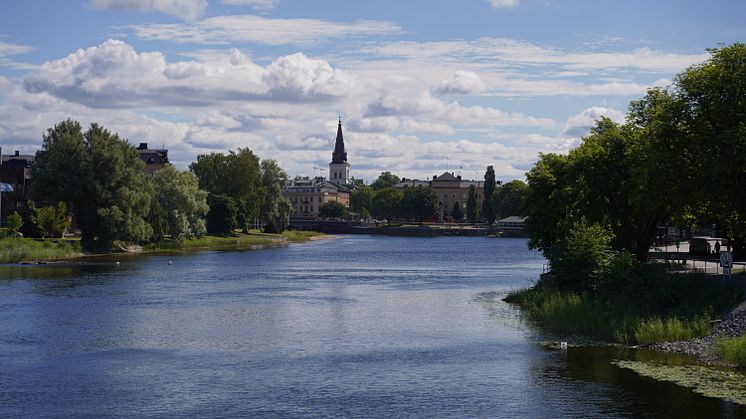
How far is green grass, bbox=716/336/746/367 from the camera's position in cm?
4050

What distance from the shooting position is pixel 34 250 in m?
111

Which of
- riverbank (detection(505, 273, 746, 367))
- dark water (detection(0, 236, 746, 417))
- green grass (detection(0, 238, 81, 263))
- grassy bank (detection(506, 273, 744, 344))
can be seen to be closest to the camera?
dark water (detection(0, 236, 746, 417))

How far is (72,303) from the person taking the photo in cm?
6569

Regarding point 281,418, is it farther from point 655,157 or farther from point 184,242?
point 184,242

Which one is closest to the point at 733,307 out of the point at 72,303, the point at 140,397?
the point at 140,397

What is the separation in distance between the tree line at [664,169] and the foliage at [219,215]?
102093 millimetres

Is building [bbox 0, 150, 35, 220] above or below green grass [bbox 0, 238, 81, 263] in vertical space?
above

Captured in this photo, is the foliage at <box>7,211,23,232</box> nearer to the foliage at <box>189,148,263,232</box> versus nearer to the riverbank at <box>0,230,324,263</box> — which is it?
the riverbank at <box>0,230,324,263</box>

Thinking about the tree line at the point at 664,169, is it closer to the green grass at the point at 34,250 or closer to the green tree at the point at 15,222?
the green grass at the point at 34,250

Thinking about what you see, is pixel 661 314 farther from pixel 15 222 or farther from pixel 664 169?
pixel 15 222

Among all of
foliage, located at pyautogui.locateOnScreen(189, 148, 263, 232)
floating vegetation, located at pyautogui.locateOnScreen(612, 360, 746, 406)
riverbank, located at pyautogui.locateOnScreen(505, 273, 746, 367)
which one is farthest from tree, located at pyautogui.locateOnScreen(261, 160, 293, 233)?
floating vegetation, located at pyautogui.locateOnScreen(612, 360, 746, 406)

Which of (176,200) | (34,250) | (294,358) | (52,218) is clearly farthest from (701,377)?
(176,200)

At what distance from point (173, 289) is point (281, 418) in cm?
4707

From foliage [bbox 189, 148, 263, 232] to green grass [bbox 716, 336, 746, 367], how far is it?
488 ft
